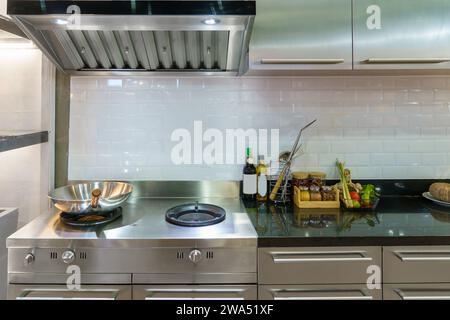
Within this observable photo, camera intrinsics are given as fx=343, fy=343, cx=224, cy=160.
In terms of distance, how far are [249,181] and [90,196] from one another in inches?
33.4

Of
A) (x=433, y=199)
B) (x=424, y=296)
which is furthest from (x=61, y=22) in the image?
(x=433, y=199)

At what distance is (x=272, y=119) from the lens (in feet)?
6.53

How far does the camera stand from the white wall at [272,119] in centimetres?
196

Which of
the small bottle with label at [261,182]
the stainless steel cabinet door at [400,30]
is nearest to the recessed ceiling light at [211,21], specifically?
the stainless steel cabinet door at [400,30]

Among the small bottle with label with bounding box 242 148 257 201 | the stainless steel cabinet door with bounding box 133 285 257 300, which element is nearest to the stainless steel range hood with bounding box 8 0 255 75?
the small bottle with label with bounding box 242 148 257 201

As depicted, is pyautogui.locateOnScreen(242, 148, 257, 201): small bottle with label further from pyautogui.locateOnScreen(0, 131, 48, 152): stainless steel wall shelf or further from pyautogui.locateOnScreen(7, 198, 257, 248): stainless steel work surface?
pyautogui.locateOnScreen(0, 131, 48, 152): stainless steel wall shelf

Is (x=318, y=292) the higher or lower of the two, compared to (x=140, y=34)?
lower

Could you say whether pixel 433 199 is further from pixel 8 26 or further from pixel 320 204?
pixel 8 26

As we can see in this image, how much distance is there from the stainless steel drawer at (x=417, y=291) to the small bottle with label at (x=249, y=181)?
2.61ft

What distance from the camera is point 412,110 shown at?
6.56 feet

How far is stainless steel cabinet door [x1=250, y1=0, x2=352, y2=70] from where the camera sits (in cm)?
160

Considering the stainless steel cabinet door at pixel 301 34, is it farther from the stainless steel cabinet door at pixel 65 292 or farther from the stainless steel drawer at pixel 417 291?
the stainless steel cabinet door at pixel 65 292
